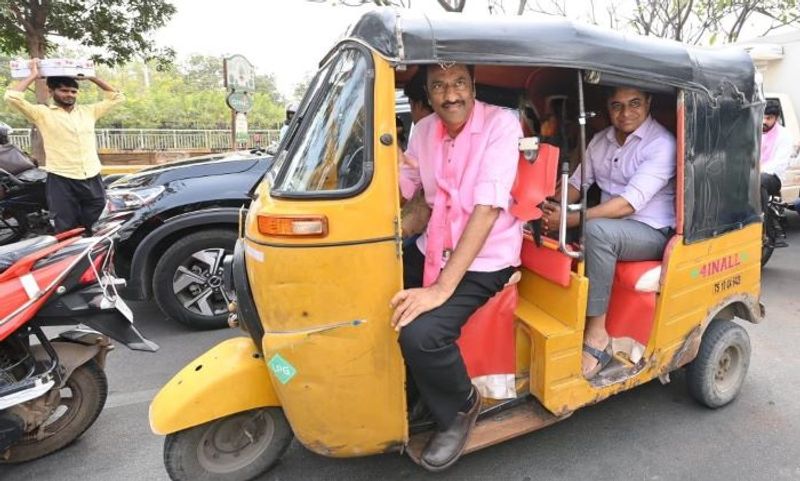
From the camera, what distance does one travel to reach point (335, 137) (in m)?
2.00

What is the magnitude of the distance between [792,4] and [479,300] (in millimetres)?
16631

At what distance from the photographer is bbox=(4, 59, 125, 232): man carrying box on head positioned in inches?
189

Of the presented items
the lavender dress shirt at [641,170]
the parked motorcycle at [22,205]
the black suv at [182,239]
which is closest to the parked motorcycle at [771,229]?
the lavender dress shirt at [641,170]

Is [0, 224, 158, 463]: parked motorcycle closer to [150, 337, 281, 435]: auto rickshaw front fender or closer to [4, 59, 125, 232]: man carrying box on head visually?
[150, 337, 281, 435]: auto rickshaw front fender

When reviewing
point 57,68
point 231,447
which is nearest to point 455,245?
point 231,447

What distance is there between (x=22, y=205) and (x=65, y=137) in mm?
2377

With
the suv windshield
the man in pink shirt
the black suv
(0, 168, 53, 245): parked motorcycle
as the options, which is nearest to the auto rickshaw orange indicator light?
the suv windshield

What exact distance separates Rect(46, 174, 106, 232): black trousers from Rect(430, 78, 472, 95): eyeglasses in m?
4.09

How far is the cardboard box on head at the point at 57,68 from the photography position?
439 cm

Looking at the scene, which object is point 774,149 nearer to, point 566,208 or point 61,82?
point 566,208

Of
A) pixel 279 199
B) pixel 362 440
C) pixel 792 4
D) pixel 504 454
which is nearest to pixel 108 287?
pixel 279 199

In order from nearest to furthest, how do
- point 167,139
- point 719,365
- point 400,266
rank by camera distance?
point 400,266 < point 719,365 < point 167,139

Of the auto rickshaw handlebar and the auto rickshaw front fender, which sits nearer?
the auto rickshaw front fender

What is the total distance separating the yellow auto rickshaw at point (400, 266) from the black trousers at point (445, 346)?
4.3 inches
